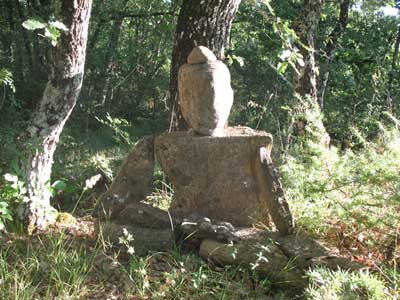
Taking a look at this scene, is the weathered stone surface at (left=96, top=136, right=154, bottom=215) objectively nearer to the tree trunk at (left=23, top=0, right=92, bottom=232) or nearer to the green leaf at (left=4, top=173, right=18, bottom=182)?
the tree trunk at (left=23, top=0, right=92, bottom=232)

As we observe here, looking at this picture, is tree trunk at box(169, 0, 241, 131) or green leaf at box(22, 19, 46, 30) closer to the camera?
green leaf at box(22, 19, 46, 30)

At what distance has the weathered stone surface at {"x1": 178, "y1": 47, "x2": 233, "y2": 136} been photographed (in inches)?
129

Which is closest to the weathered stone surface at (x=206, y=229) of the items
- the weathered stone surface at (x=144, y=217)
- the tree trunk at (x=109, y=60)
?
the weathered stone surface at (x=144, y=217)

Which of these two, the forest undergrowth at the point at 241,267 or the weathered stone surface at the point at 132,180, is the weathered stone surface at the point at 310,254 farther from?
the weathered stone surface at the point at 132,180

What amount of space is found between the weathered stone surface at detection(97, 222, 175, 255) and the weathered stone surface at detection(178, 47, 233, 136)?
82 centimetres

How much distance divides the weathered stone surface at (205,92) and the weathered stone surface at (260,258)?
87cm

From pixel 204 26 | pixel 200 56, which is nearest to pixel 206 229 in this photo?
pixel 200 56

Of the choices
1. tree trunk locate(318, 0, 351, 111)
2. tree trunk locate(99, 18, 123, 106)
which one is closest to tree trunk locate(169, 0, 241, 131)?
tree trunk locate(318, 0, 351, 111)

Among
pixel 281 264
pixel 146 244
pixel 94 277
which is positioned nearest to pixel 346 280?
pixel 281 264

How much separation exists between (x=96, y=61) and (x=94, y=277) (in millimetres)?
7213

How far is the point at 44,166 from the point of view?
12.3 feet

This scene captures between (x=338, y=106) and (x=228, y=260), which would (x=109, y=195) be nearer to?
(x=228, y=260)

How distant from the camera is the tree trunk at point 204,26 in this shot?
4.17 meters

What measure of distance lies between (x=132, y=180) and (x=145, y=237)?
0.53 meters
